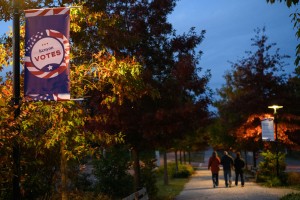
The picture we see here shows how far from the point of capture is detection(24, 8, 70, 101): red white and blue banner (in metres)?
6.56

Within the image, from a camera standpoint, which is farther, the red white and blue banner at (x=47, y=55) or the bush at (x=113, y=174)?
the bush at (x=113, y=174)

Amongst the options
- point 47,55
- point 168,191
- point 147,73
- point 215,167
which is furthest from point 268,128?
point 47,55

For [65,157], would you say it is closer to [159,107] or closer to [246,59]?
[159,107]

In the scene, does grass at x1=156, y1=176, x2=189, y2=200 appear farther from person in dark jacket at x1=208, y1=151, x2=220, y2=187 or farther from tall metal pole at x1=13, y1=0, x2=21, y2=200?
tall metal pole at x1=13, y1=0, x2=21, y2=200

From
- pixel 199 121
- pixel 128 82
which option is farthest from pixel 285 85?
pixel 128 82

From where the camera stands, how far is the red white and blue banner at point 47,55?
258 inches

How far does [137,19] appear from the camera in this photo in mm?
13562

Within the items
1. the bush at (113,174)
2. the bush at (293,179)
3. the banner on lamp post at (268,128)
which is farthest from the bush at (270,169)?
the bush at (113,174)

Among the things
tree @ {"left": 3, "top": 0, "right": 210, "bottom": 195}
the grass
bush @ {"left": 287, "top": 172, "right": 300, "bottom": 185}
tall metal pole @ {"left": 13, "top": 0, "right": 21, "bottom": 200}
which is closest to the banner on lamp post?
bush @ {"left": 287, "top": 172, "right": 300, "bottom": 185}

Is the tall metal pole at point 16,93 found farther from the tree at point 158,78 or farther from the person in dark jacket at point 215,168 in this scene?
the person in dark jacket at point 215,168

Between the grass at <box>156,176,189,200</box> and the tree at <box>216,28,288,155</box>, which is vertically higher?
the tree at <box>216,28,288,155</box>

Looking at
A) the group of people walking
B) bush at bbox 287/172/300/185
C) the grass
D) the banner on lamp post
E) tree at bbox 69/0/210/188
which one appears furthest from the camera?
bush at bbox 287/172/300/185

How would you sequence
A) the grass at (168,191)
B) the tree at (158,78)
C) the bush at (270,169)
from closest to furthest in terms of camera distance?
the tree at (158,78)
the grass at (168,191)
the bush at (270,169)

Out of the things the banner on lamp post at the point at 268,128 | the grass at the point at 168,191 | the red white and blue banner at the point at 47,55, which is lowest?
the grass at the point at 168,191
